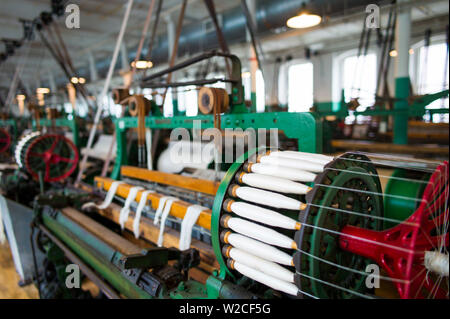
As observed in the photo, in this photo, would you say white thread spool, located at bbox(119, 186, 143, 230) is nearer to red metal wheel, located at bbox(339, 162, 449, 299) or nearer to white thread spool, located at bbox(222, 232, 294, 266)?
white thread spool, located at bbox(222, 232, 294, 266)

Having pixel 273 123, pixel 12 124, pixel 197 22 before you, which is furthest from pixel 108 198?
pixel 197 22

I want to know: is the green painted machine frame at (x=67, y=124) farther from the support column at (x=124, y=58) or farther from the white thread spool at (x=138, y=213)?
the support column at (x=124, y=58)

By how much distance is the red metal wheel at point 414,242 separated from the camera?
612 millimetres

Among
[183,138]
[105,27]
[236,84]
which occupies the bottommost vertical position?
[183,138]

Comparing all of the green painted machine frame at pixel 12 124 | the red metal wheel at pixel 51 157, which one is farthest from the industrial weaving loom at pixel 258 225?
the green painted machine frame at pixel 12 124

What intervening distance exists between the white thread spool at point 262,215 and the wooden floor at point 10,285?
2308 mm

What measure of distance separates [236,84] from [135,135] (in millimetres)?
1888

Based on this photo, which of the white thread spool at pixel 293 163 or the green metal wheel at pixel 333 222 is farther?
the white thread spool at pixel 293 163

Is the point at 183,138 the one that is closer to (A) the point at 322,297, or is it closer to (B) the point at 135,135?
(B) the point at 135,135

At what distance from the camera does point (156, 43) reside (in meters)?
9.28

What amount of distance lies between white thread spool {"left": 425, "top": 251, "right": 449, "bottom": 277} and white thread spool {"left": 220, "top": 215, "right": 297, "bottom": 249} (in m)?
0.28

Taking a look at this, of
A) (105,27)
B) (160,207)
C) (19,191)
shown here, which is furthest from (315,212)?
(105,27)

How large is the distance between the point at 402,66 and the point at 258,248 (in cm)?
705

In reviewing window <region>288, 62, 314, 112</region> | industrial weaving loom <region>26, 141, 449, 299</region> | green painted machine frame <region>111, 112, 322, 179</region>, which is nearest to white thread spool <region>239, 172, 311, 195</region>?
industrial weaving loom <region>26, 141, 449, 299</region>
